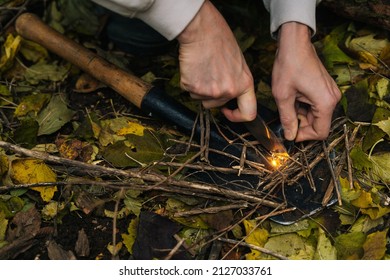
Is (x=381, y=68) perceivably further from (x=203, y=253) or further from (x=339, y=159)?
(x=203, y=253)

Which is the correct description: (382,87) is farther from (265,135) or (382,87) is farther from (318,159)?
(265,135)

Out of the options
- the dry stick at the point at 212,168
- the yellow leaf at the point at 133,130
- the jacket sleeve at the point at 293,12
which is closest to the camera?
the jacket sleeve at the point at 293,12

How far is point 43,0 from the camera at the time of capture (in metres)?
2.59

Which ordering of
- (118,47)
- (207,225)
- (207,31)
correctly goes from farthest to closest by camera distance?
(118,47), (207,225), (207,31)

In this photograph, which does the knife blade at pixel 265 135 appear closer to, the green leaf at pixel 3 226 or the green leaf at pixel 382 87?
the green leaf at pixel 382 87

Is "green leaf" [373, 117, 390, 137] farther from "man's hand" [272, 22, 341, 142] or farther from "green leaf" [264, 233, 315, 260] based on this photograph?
"green leaf" [264, 233, 315, 260]

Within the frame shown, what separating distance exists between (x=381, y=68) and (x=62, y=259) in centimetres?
141

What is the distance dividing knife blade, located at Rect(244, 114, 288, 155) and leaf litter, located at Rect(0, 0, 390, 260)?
0.07 m

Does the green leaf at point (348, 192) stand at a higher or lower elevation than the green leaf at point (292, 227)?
higher

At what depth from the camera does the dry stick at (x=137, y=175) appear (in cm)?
184

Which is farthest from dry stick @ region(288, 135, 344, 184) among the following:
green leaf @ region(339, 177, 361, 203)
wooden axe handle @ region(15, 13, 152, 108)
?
wooden axe handle @ region(15, 13, 152, 108)

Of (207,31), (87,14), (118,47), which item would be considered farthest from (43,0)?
(207,31)

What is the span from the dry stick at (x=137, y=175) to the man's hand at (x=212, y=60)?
299 mm

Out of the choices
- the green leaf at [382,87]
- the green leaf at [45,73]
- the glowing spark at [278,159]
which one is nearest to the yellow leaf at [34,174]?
the green leaf at [45,73]
